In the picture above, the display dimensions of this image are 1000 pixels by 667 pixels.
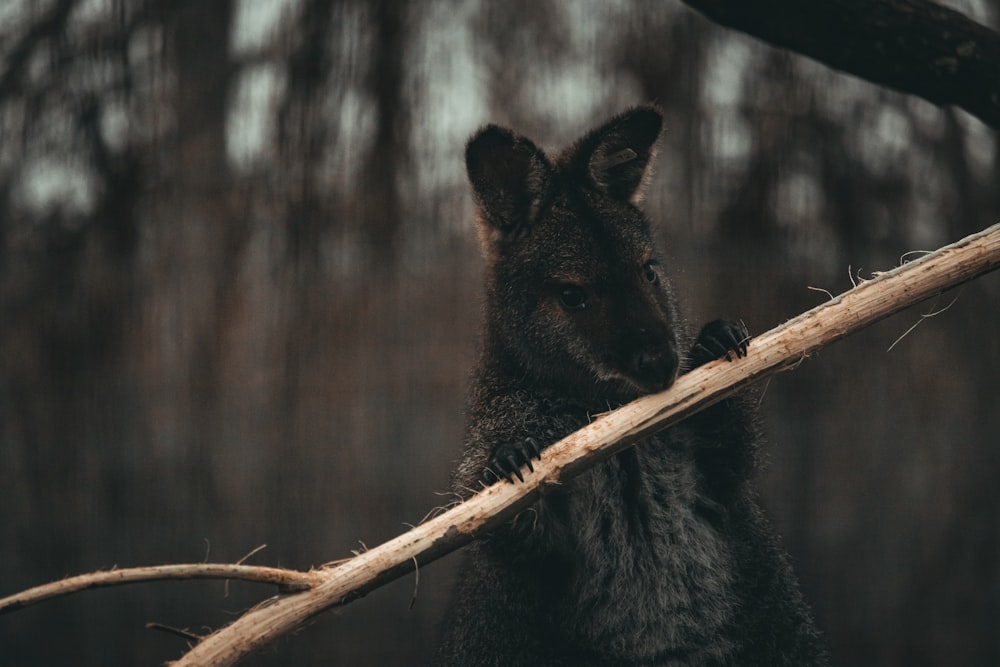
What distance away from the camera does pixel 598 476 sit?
3447mm

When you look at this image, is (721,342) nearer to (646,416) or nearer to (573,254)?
(646,416)

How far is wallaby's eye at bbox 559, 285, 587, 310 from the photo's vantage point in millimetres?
3309

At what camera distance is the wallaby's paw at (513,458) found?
2.81 m

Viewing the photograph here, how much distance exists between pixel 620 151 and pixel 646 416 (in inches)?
51.3

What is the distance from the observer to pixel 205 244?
15.1 feet

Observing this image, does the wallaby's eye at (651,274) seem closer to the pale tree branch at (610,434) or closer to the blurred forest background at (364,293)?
the pale tree branch at (610,434)

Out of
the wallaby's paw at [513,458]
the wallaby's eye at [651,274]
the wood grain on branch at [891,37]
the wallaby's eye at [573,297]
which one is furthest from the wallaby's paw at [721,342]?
the wood grain on branch at [891,37]

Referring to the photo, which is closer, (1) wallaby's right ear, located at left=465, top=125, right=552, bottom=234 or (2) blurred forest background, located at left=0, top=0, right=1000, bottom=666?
(1) wallaby's right ear, located at left=465, top=125, right=552, bottom=234

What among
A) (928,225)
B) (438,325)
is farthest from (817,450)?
(438,325)

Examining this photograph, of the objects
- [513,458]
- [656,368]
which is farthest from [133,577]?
[656,368]

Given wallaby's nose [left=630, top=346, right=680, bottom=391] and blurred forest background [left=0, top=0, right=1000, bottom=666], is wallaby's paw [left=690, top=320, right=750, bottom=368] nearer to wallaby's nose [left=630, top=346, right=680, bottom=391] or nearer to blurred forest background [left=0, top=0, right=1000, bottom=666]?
wallaby's nose [left=630, top=346, right=680, bottom=391]

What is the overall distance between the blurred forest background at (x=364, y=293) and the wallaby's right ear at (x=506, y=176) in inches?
→ 38.5

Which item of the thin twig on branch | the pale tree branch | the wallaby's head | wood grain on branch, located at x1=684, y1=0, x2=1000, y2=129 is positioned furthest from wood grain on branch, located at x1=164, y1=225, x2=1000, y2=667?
wood grain on branch, located at x1=684, y1=0, x2=1000, y2=129

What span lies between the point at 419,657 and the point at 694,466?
2.17 meters
